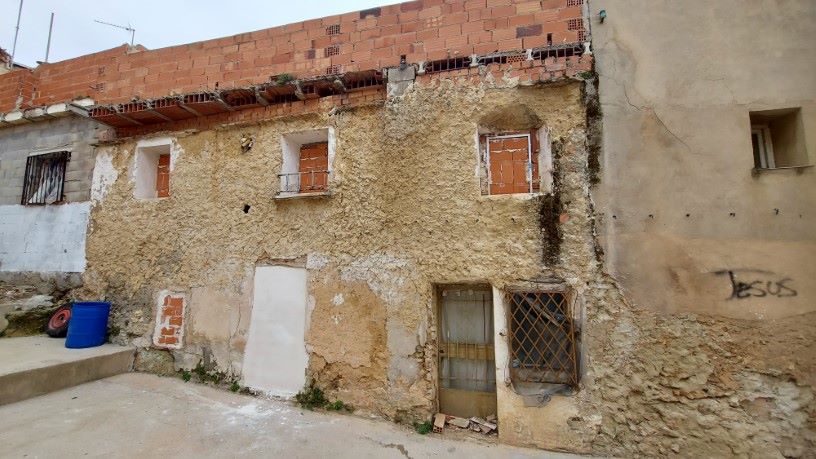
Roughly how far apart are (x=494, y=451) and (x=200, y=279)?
4.54 meters

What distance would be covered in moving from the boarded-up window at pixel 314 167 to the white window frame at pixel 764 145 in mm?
5109

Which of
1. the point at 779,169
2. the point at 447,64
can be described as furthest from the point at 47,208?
the point at 779,169

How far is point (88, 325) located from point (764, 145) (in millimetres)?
9165

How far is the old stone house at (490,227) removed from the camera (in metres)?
3.81

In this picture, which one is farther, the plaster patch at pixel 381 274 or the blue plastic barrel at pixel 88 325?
the blue plastic barrel at pixel 88 325

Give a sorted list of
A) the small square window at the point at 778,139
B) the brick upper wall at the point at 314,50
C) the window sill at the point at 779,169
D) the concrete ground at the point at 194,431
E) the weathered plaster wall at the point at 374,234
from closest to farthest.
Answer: the concrete ground at the point at 194,431 → the window sill at the point at 779,169 → the small square window at the point at 778,139 → the weathered plaster wall at the point at 374,234 → the brick upper wall at the point at 314,50

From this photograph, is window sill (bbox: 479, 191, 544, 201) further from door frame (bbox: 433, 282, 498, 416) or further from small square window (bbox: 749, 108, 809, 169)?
small square window (bbox: 749, 108, 809, 169)

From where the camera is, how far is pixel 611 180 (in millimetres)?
4184

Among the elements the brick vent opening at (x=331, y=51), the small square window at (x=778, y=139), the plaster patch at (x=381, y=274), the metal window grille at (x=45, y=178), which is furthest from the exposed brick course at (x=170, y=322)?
the small square window at (x=778, y=139)

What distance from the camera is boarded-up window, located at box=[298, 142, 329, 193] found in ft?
17.5

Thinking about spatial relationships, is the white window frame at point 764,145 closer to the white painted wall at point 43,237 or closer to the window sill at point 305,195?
the window sill at point 305,195

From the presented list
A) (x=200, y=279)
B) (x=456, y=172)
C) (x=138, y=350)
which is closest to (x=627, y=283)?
(x=456, y=172)

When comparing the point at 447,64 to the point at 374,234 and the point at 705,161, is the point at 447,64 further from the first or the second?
the point at 705,161

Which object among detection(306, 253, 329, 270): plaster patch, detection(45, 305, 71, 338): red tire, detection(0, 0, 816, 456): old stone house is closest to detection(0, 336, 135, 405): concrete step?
detection(45, 305, 71, 338): red tire
